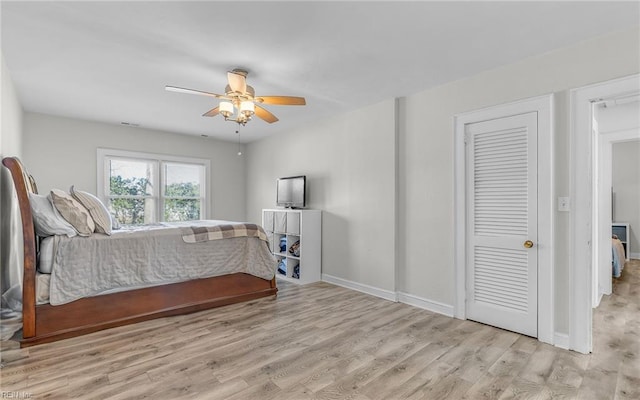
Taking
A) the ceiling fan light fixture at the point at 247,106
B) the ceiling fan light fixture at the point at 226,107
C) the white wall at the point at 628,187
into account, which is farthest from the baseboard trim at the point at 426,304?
the white wall at the point at 628,187

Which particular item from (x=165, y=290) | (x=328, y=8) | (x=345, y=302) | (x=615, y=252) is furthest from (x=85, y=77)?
(x=615, y=252)

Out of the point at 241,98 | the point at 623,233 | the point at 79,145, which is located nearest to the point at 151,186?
the point at 79,145

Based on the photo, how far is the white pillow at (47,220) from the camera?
2.59m

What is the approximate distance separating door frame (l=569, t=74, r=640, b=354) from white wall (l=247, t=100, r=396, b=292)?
1698 mm

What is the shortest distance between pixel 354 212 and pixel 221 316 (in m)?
2.10

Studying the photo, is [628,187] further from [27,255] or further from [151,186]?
[27,255]

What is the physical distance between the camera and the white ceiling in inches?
83.3

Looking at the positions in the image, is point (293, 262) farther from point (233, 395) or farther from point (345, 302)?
point (233, 395)

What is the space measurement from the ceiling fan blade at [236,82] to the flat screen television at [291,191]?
7.36ft

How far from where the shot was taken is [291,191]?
520 cm

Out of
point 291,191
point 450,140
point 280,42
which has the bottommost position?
point 291,191

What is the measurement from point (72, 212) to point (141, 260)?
704 mm

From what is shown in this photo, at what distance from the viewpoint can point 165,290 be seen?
10.6 ft

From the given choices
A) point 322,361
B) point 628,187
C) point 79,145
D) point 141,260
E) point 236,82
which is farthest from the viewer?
point 628,187
